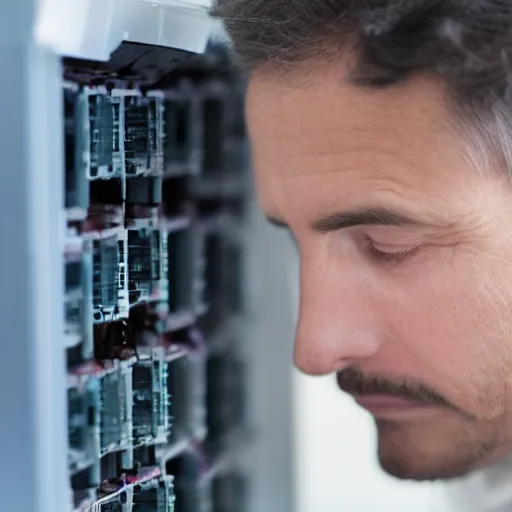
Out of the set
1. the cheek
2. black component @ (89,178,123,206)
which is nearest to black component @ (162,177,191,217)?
black component @ (89,178,123,206)

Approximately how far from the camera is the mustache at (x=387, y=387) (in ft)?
2.32

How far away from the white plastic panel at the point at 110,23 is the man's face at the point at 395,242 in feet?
0.25

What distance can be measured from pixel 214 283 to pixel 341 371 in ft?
0.86

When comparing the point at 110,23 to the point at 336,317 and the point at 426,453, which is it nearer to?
the point at 336,317

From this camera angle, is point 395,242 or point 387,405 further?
point 387,405

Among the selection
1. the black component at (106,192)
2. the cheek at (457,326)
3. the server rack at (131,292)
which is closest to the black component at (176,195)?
the server rack at (131,292)

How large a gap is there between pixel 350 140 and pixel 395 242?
0.09m

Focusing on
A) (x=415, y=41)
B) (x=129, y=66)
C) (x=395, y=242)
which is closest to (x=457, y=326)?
(x=395, y=242)

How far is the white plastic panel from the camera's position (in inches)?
22.6

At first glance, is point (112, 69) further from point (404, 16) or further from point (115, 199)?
point (404, 16)

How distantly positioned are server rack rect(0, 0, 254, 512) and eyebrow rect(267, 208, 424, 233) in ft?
0.46

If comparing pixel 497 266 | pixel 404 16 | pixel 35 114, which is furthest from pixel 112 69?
pixel 497 266

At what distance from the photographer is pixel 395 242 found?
65 cm

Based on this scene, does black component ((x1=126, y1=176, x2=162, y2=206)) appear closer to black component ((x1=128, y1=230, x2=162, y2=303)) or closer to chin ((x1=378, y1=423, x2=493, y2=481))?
black component ((x1=128, y1=230, x2=162, y2=303))
